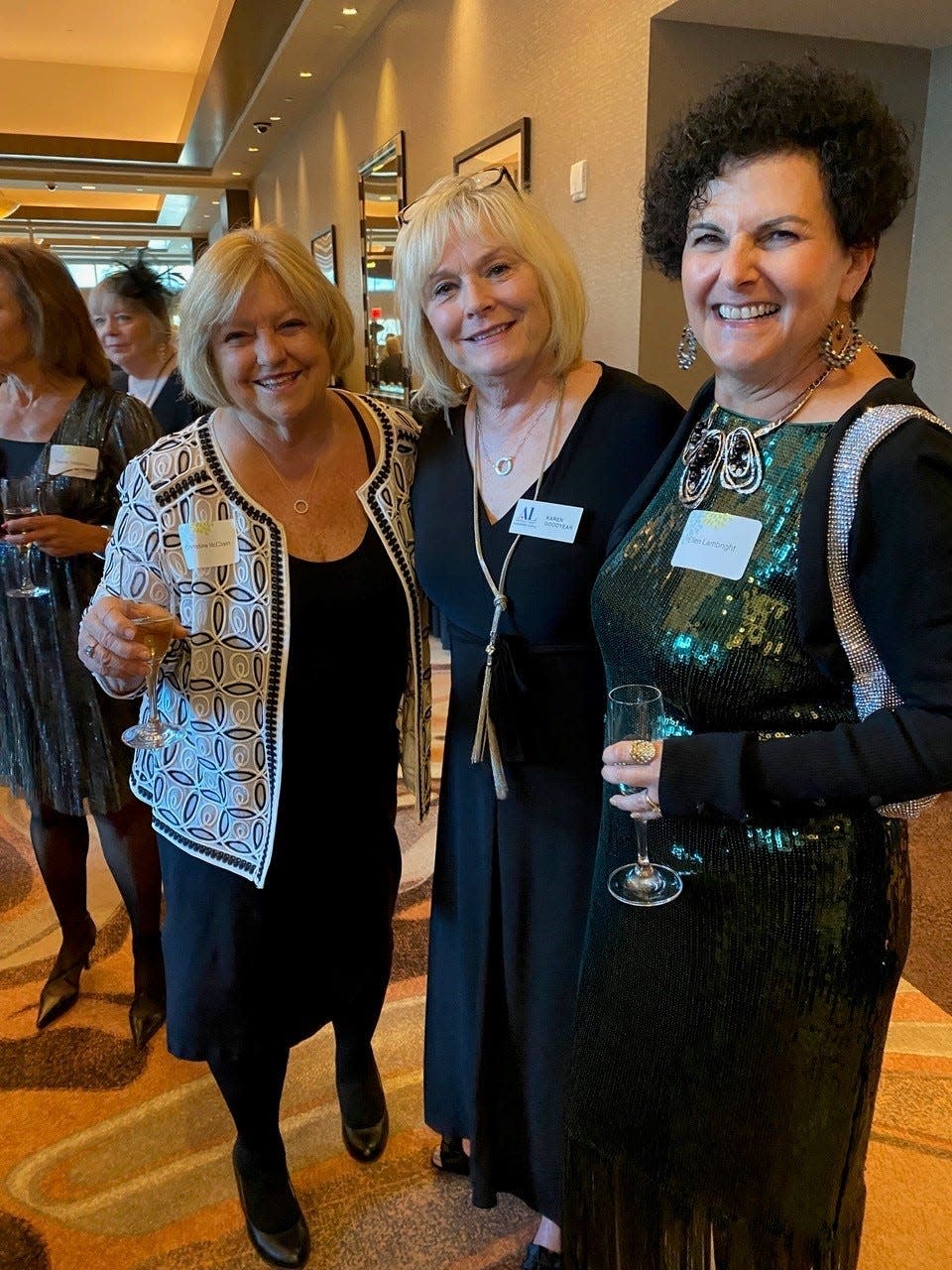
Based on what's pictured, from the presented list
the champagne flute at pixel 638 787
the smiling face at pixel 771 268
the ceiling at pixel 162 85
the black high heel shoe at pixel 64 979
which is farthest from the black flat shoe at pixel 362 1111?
the ceiling at pixel 162 85

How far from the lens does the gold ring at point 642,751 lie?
1.03 metres

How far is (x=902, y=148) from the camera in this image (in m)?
1.00

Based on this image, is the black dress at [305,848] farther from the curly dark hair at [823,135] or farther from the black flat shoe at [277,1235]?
the curly dark hair at [823,135]

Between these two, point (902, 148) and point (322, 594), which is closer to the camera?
point (902, 148)

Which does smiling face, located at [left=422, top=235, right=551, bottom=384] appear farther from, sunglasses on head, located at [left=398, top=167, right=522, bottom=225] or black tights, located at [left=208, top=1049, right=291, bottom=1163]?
black tights, located at [left=208, top=1049, right=291, bottom=1163]

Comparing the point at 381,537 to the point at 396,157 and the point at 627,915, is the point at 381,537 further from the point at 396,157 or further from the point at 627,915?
the point at 396,157

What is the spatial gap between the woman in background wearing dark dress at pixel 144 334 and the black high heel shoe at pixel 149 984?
6.04 feet

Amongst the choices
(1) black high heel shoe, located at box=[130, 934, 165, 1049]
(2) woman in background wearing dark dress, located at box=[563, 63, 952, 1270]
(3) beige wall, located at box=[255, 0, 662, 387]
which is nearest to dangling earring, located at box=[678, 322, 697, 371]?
(2) woman in background wearing dark dress, located at box=[563, 63, 952, 1270]

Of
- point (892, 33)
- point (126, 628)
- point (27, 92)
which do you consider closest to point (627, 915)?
point (126, 628)

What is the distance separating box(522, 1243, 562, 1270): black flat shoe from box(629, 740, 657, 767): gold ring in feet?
3.55

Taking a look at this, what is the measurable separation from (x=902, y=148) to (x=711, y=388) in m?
0.33

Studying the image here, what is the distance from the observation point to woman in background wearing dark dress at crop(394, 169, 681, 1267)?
4.48 feet

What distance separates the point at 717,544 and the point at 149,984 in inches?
76.2

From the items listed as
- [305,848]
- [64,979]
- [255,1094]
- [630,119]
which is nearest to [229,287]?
[305,848]
